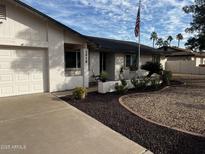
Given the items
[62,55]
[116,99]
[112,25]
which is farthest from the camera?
[112,25]

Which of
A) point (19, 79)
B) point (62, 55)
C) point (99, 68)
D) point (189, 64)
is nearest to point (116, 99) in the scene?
point (62, 55)

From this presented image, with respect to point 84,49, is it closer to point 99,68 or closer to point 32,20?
point 32,20

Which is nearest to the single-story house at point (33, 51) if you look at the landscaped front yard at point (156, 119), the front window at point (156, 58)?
the landscaped front yard at point (156, 119)

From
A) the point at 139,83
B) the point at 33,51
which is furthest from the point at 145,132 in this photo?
the point at 33,51

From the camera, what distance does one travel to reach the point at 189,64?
27.4 metres

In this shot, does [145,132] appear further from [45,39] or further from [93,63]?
[93,63]

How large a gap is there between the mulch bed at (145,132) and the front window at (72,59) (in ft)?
17.1

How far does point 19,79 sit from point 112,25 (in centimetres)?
1444

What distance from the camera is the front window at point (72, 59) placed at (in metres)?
11.8

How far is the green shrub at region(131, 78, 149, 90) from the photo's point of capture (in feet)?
37.3

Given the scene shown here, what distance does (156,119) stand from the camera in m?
5.75

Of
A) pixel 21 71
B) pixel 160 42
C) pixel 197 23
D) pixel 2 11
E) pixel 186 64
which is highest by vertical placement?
pixel 160 42

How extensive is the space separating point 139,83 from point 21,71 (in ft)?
23.3

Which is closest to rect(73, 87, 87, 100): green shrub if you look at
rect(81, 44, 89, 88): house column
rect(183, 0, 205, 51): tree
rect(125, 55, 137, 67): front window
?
rect(81, 44, 89, 88): house column
